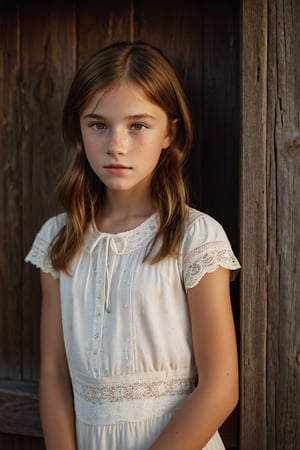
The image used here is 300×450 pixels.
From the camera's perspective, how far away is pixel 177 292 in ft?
5.66

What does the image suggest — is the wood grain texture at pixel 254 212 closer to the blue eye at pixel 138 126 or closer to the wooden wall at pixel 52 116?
the wooden wall at pixel 52 116

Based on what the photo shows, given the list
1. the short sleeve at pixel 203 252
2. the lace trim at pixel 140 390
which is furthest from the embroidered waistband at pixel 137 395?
the short sleeve at pixel 203 252

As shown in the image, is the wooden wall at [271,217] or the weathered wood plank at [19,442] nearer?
the wooden wall at [271,217]

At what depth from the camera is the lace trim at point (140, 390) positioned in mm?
1711

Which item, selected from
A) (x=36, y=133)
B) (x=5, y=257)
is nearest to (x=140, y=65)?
(x=36, y=133)

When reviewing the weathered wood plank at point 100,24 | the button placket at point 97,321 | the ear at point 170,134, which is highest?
the weathered wood plank at point 100,24

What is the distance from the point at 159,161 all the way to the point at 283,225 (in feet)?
1.40

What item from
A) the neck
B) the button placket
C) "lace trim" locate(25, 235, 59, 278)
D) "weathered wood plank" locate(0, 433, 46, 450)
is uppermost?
the neck

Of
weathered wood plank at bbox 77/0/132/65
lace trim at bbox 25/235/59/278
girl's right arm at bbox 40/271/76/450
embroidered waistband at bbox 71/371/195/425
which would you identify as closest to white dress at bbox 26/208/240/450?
embroidered waistband at bbox 71/371/195/425

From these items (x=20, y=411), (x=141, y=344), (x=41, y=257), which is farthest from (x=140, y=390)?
(x=20, y=411)

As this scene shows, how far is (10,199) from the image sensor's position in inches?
87.7

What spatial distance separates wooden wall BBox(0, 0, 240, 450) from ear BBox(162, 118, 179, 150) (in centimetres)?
18

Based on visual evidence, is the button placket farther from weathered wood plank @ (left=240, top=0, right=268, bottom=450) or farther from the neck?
weathered wood plank @ (left=240, top=0, right=268, bottom=450)

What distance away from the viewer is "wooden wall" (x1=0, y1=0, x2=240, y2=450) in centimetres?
198
